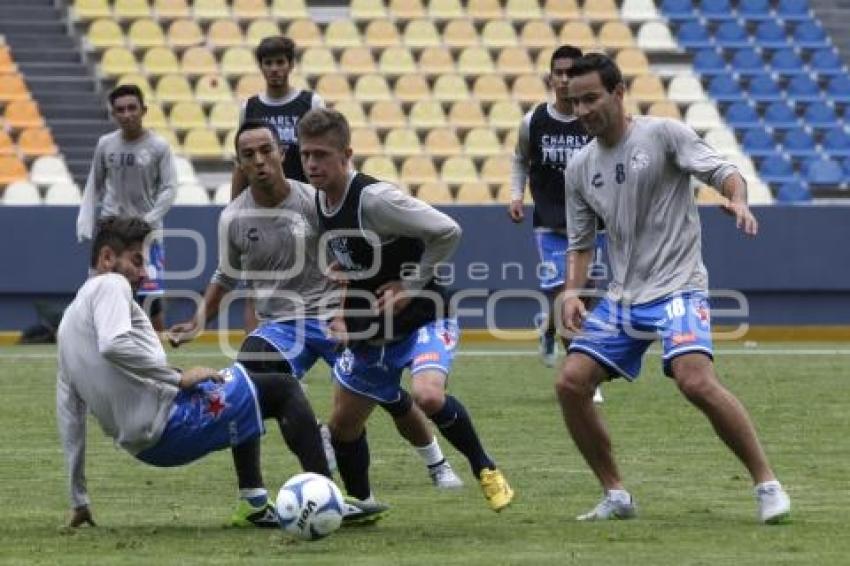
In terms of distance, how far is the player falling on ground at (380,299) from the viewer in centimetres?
953

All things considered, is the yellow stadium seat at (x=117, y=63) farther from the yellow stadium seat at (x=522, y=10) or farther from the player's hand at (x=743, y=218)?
the player's hand at (x=743, y=218)

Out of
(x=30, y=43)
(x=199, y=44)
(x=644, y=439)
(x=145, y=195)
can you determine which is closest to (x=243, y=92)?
(x=199, y=44)

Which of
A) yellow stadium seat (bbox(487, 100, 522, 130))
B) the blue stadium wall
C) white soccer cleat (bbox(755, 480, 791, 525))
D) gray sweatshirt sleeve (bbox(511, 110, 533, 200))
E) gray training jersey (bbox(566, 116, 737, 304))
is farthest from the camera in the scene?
yellow stadium seat (bbox(487, 100, 522, 130))

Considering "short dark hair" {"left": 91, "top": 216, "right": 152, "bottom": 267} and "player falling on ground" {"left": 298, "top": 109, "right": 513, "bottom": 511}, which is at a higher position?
"short dark hair" {"left": 91, "top": 216, "right": 152, "bottom": 267}

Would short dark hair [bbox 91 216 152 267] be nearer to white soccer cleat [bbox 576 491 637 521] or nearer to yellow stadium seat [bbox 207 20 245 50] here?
white soccer cleat [bbox 576 491 637 521]

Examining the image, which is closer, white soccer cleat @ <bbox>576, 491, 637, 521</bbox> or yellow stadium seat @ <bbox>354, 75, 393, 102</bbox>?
white soccer cleat @ <bbox>576, 491, 637, 521</bbox>

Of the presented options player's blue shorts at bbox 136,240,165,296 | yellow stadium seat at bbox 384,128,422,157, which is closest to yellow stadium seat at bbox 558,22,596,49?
yellow stadium seat at bbox 384,128,422,157

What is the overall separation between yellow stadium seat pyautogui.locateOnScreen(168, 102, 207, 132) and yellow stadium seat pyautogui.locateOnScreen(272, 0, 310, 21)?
96.9 inches

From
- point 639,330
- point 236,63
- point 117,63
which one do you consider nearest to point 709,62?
point 236,63

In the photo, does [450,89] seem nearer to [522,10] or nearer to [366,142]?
[366,142]

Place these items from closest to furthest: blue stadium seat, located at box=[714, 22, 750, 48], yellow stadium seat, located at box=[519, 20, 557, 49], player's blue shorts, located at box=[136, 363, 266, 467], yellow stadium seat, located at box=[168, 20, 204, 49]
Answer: player's blue shorts, located at box=[136, 363, 266, 467], yellow stadium seat, located at box=[168, 20, 204, 49], yellow stadium seat, located at box=[519, 20, 557, 49], blue stadium seat, located at box=[714, 22, 750, 48]

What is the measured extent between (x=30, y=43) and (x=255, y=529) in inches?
797

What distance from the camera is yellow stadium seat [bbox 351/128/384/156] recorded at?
2748 centimetres

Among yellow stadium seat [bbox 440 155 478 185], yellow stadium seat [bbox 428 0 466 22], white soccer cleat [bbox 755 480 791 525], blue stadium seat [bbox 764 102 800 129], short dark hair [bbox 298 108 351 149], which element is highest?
short dark hair [bbox 298 108 351 149]
